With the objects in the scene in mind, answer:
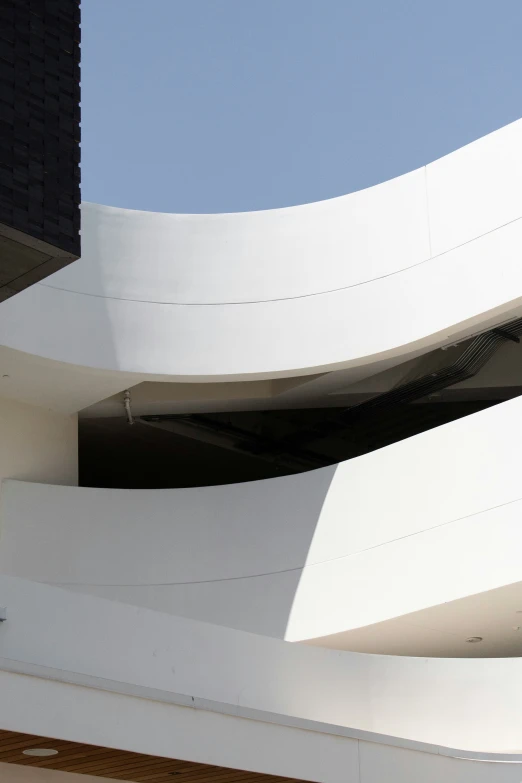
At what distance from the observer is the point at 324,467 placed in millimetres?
13398

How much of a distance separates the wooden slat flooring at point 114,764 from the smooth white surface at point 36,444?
6.73 metres

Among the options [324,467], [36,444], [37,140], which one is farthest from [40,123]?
[36,444]

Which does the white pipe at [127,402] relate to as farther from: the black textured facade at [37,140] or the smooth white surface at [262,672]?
the black textured facade at [37,140]

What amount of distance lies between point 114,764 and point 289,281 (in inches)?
290

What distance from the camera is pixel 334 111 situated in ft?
65.6

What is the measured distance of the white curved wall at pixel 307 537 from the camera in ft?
37.7

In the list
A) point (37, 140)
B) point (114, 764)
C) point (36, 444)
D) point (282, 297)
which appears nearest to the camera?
point (37, 140)

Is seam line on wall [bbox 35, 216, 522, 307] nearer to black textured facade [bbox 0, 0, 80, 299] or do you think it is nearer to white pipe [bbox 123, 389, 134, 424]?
white pipe [bbox 123, 389, 134, 424]

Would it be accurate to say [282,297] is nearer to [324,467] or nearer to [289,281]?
[289,281]

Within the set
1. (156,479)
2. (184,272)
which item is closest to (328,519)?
(184,272)

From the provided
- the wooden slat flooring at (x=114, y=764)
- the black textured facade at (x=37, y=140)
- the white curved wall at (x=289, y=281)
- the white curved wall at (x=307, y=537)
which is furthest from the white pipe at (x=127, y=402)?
the black textured facade at (x=37, y=140)

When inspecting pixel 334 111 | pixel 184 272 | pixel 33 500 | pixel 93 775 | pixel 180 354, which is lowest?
pixel 93 775

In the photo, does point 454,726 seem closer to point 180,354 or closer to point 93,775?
point 93,775

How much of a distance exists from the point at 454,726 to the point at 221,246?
664cm
